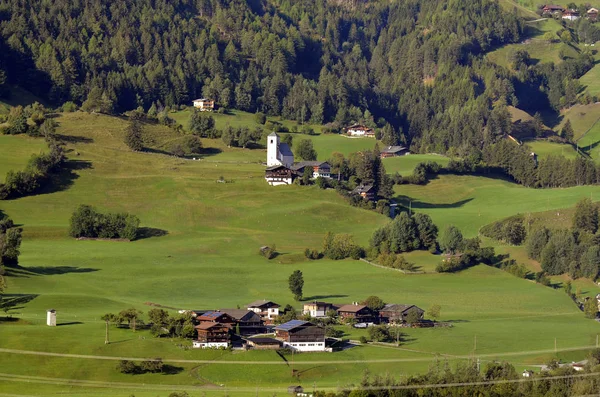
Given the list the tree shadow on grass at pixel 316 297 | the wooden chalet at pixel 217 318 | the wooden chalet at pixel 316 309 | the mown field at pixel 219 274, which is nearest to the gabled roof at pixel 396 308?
the mown field at pixel 219 274

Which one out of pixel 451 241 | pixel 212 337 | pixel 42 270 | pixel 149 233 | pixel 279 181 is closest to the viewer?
pixel 212 337

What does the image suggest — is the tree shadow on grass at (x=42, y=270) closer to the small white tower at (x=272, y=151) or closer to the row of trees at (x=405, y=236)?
the row of trees at (x=405, y=236)

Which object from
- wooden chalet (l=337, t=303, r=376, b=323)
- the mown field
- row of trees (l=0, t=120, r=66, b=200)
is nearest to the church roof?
the mown field

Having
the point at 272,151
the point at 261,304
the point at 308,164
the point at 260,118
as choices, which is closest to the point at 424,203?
the point at 308,164

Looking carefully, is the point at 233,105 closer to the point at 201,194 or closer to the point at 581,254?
the point at 201,194

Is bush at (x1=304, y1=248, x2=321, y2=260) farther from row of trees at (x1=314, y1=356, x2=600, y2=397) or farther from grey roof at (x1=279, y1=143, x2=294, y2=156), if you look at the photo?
row of trees at (x1=314, y1=356, x2=600, y2=397)

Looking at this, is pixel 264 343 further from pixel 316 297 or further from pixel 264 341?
pixel 316 297
